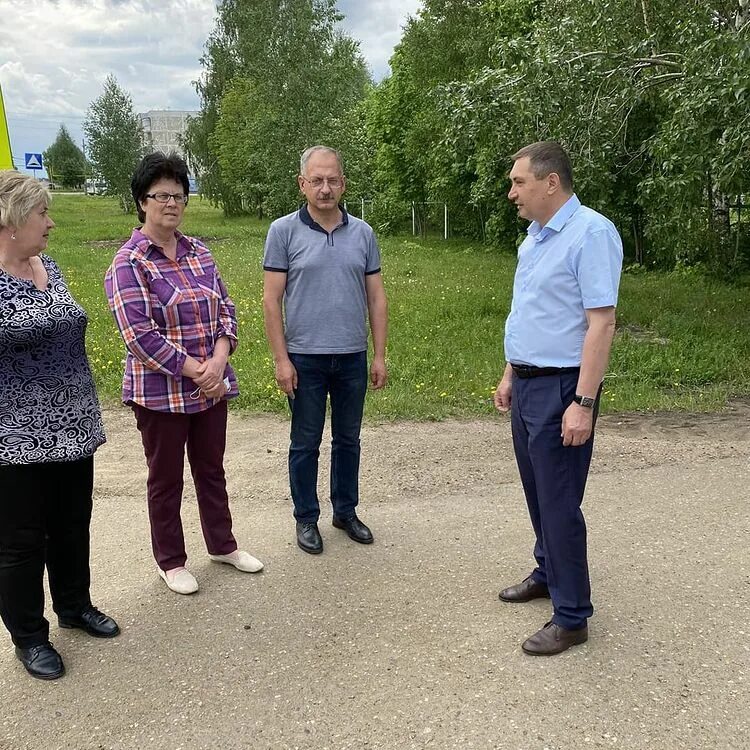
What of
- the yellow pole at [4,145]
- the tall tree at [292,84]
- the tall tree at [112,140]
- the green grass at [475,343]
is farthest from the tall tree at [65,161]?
the yellow pole at [4,145]

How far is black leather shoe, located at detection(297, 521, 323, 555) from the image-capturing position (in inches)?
151

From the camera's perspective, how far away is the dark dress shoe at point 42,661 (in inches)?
111

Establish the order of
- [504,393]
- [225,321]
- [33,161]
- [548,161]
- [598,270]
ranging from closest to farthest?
[598,270] → [548,161] → [504,393] → [225,321] → [33,161]

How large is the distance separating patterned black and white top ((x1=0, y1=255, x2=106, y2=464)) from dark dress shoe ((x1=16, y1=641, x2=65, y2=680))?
2.58ft

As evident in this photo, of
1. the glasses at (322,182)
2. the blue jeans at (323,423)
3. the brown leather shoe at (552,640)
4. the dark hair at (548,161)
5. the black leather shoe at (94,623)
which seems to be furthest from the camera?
the blue jeans at (323,423)

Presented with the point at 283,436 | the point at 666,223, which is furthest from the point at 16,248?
the point at 666,223

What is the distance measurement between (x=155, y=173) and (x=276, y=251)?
28.4 inches

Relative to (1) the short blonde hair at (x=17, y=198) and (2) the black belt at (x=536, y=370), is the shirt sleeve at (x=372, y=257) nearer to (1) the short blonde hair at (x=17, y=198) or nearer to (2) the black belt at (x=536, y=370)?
(2) the black belt at (x=536, y=370)

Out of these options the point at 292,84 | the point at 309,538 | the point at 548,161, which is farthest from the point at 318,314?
the point at 292,84

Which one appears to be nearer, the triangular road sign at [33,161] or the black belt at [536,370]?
the black belt at [536,370]

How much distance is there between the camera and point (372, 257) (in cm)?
387

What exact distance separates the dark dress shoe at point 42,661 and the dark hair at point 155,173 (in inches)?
73.5

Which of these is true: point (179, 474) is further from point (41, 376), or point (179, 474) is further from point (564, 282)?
point (564, 282)

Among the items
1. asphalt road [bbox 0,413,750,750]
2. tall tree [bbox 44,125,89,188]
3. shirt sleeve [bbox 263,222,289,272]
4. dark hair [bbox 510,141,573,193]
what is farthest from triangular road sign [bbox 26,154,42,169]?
tall tree [bbox 44,125,89,188]
